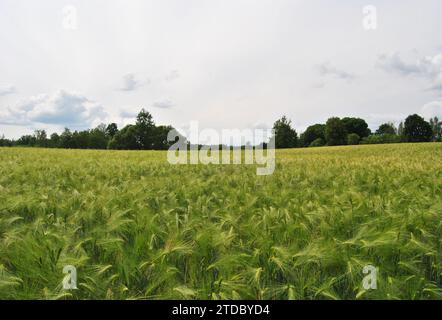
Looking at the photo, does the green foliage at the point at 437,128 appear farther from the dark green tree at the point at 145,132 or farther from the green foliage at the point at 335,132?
the dark green tree at the point at 145,132

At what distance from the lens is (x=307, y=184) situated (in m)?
7.11

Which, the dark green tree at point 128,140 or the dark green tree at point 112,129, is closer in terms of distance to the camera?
the dark green tree at point 128,140

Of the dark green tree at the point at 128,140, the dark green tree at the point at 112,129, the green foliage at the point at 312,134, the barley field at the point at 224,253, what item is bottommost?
the barley field at the point at 224,253

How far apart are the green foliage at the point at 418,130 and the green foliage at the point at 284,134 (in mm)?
28035

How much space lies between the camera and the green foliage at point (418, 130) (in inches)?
Result: 3189

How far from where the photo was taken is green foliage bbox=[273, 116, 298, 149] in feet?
246

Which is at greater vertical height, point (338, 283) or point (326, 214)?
point (326, 214)

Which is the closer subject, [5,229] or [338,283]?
[338,283]

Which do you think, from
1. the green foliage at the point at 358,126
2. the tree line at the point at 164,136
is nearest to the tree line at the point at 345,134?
the tree line at the point at 164,136
